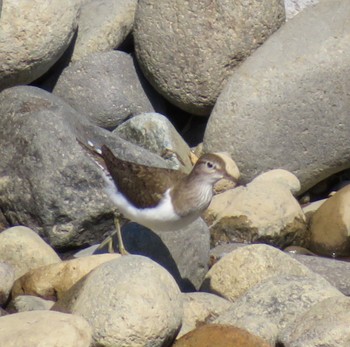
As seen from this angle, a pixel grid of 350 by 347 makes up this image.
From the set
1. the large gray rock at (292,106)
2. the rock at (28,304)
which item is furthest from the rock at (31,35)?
the rock at (28,304)

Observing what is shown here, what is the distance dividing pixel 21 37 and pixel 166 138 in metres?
1.63

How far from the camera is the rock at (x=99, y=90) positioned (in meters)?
12.9

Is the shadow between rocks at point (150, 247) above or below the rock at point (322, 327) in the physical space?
below

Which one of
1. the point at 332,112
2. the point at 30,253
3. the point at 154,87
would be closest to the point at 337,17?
the point at 332,112

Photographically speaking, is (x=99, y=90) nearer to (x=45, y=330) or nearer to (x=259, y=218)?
(x=259, y=218)

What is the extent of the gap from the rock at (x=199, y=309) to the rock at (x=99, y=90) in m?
3.92

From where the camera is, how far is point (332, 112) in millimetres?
12469

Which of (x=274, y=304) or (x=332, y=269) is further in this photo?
(x=332, y=269)

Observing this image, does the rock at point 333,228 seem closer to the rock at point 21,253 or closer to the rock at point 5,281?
the rock at point 21,253

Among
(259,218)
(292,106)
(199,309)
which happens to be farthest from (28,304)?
(292,106)

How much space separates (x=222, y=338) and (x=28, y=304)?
145 cm

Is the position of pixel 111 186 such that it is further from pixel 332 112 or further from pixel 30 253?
pixel 332 112

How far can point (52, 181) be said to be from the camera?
10898 mm

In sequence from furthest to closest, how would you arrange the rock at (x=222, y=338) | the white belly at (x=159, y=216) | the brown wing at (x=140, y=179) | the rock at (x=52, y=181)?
1. the rock at (x=52, y=181)
2. the brown wing at (x=140, y=179)
3. the white belly at (x=159, y=216)
4. the rock at (x=222, y=338)
